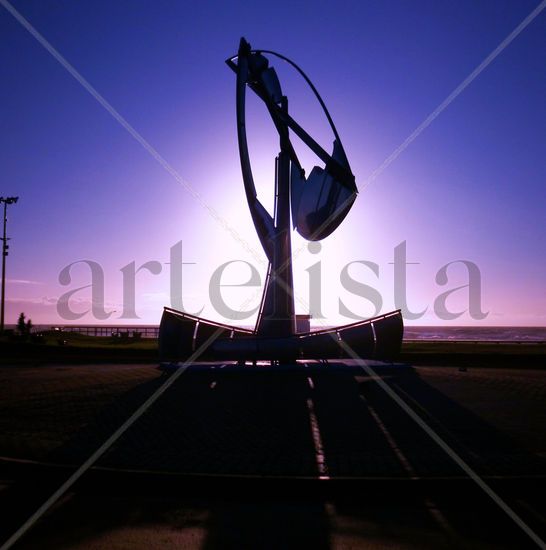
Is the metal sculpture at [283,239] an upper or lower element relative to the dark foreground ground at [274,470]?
upper

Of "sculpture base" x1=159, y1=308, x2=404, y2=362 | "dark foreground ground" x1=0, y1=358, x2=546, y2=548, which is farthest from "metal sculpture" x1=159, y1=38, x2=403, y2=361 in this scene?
"dark foreground ground" x1=0, y1=358, x2=546, y2=548

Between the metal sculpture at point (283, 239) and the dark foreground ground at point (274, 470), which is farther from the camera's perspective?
the metal sculpture at point (283, 239)

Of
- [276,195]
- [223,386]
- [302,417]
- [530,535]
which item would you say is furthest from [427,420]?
[276,195]

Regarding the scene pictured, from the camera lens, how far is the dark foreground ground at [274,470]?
4.57m

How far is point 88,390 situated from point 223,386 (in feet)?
10.3

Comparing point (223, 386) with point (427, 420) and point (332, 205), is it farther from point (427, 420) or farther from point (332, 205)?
point (332, 205)

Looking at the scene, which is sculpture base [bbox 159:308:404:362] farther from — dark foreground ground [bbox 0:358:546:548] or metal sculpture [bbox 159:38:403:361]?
dark foreground ground [bbox 0:358:546:548]

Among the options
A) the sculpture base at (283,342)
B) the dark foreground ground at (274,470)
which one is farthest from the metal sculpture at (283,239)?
the dark foreground ground at (274,470)

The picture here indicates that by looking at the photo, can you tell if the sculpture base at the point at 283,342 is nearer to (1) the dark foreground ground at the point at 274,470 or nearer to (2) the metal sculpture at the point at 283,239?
(2) the metal sculpture at the point at 283,239

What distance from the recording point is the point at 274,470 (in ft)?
19.8

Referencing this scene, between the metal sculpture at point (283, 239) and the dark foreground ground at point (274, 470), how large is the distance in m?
4.72

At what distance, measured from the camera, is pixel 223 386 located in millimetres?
13148

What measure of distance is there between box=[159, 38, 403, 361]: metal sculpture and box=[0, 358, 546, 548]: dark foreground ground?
4.72 metres

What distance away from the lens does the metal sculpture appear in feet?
54.1
